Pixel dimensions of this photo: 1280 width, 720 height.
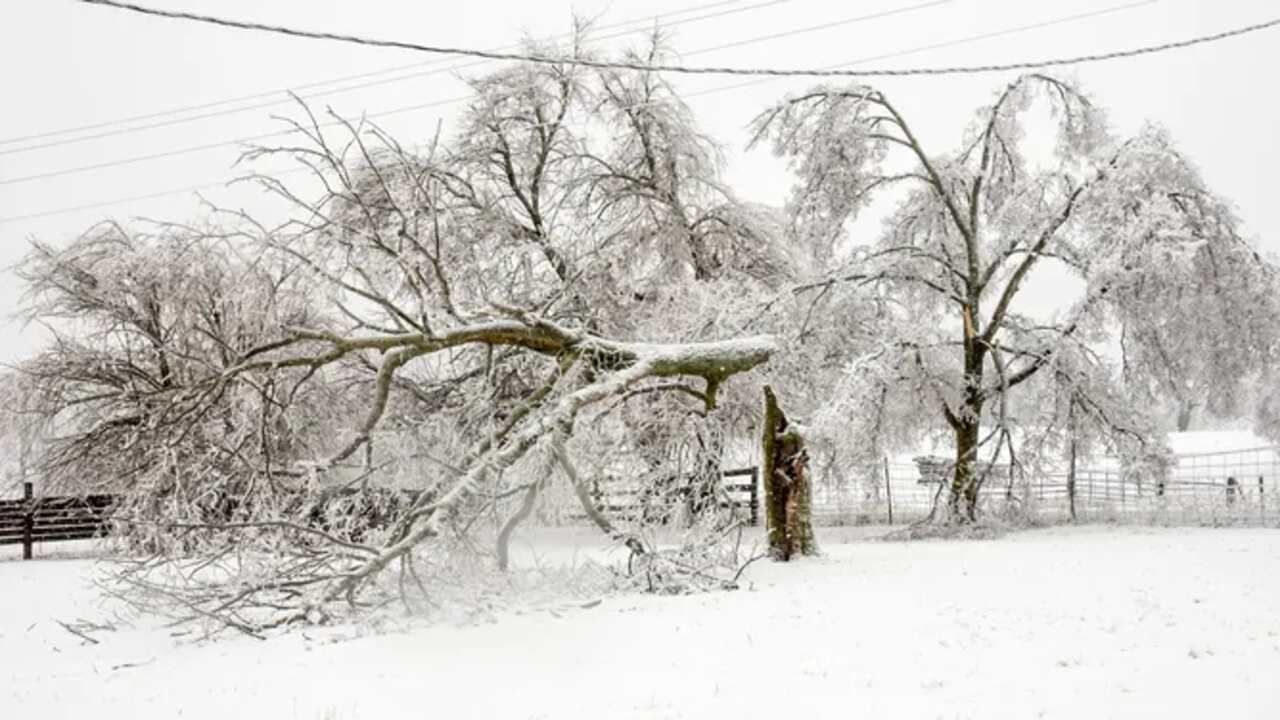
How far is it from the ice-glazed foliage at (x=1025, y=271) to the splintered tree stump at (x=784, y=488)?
1.33 m

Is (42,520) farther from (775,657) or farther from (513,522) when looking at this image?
(775,657)

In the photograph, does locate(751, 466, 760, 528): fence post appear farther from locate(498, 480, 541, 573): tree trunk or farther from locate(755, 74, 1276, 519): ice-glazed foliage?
locate(498, 480, 541, 573): tree trunk

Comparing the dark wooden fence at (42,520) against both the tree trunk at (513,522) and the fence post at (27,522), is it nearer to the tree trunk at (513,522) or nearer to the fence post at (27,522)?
the fence post at (27,522)

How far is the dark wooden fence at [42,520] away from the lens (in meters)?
19.8

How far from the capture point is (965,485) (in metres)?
16.6

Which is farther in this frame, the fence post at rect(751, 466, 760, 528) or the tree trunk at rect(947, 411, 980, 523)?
the fence post at rect(751, 466, 760, 528)

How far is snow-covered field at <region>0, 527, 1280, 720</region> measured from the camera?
609cm

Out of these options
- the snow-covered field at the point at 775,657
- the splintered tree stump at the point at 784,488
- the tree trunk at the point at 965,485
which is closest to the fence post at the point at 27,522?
the snow-covered field at the point at 775,657

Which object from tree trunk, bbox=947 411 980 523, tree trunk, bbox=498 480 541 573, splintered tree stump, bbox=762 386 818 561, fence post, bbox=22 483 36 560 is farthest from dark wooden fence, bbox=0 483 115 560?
tree trunk, bbox=947 411 980 523

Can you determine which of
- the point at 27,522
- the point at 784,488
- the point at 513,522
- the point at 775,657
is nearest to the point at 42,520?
the point at 27,522

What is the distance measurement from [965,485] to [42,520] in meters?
18.0

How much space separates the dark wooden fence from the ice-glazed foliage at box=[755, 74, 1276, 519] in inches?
588

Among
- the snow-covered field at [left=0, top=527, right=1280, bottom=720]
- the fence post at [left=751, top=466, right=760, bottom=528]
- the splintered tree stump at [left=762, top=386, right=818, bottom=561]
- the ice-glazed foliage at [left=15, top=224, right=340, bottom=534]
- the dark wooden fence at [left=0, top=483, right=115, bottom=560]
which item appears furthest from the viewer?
the fence post at [left=751, top=466, right=760, bottom=528]

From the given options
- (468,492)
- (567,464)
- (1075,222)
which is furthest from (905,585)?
(1075,222)
